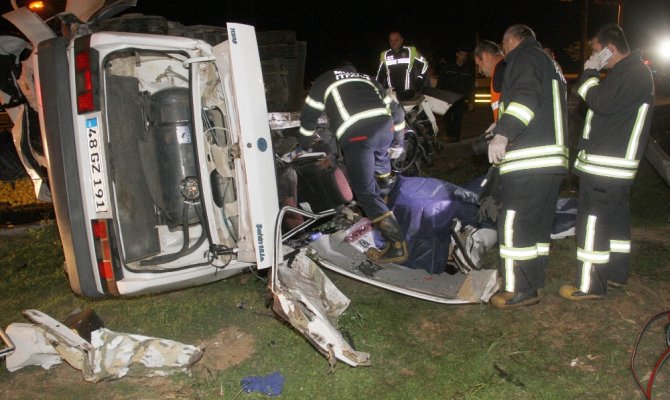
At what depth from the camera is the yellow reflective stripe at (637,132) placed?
11.1 ft

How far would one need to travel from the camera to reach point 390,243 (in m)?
4.12

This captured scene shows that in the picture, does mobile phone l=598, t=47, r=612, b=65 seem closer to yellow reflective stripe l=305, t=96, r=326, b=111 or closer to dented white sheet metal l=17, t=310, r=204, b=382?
yellow reflective stripe l=305, t=96, r=326, b=111

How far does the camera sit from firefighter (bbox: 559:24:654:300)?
11.1 ft

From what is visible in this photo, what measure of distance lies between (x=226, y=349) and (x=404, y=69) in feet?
16.5

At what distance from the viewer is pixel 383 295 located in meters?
3.89

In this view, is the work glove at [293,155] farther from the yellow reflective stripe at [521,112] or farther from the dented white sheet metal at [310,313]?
the yellow reflective stripe at [521,112]

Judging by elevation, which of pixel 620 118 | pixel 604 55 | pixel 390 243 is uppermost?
pixel 604 55

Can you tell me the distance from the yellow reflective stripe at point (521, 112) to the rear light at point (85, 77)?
2.55 meters

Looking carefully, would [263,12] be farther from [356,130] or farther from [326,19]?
[356,130]

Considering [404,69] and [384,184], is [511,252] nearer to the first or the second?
[384,184]

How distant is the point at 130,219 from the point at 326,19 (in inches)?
1072

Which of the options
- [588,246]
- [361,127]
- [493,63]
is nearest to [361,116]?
[361,127]

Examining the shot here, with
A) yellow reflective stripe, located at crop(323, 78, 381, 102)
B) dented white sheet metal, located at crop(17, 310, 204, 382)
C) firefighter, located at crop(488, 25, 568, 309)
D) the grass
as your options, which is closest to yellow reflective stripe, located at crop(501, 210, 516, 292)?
firefighter, located at crop(488, 25, 568, 309)

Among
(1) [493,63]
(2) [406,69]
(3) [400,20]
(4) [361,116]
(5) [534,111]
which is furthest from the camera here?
(3) [400,20]
